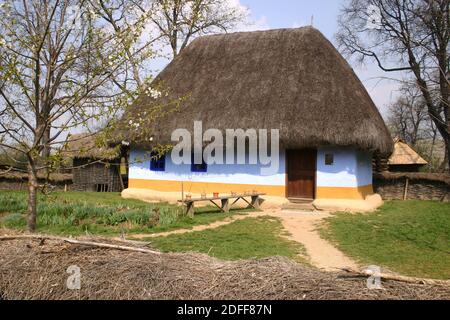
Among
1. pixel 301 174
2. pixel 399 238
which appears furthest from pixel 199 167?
pixel 399 238

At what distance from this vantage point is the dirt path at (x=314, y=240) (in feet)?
24.5

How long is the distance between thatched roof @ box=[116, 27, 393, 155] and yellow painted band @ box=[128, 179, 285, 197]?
1.62m

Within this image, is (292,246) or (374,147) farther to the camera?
(374,147)

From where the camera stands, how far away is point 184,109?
16109 millimetres

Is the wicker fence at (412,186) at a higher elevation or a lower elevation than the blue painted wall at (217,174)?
lower

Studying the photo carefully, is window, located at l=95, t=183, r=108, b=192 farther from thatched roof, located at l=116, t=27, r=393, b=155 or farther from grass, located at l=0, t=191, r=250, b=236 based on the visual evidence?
grass, located at l=0, t=191, r=250, b=236

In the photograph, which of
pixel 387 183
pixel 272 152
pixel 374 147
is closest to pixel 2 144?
pixel 272 152

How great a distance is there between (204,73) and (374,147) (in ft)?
24.3

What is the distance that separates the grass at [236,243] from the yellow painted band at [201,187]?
13.1ft

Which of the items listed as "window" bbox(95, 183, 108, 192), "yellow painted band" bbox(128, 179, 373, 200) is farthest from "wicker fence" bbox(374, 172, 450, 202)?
"window" bbox(95, 183, 108, 192)

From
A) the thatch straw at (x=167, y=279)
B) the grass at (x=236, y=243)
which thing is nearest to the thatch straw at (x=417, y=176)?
the grass at (x=236, y=243)

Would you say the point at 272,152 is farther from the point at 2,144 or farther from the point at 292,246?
the point at 2,144

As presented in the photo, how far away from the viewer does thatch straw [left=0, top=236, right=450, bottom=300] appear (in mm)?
2875

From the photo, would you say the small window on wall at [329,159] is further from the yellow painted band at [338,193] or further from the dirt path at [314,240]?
the dirt path at [314,240]
